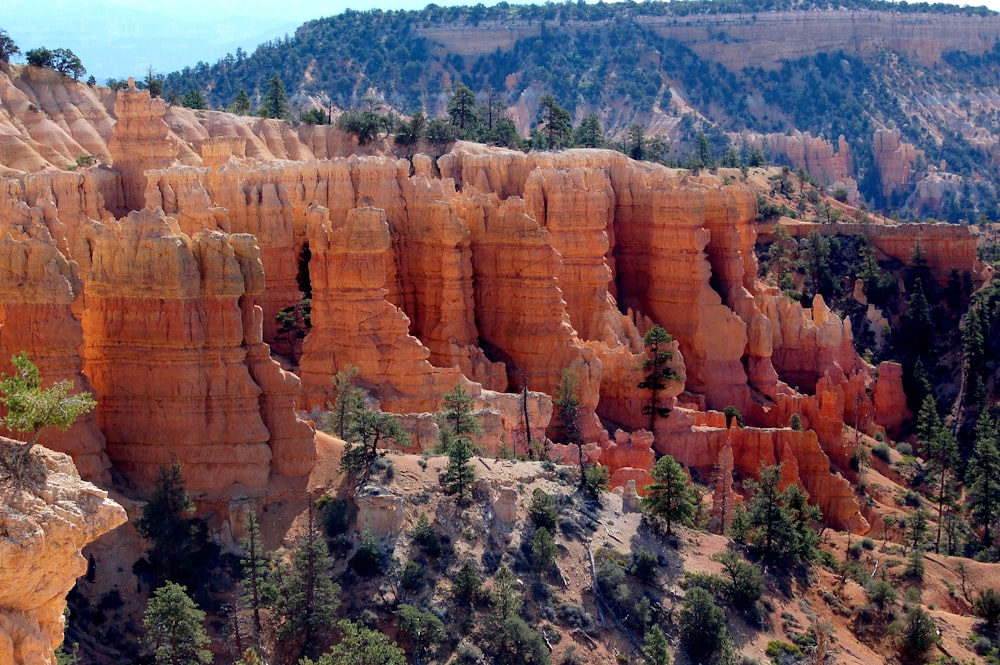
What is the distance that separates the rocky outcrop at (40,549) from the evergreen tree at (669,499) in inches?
968

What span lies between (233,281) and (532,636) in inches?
465

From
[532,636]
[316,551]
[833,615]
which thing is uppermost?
[316,551]

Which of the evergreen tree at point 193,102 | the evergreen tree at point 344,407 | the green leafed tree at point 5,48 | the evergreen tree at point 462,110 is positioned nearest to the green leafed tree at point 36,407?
the evergreen tree at point 344,407

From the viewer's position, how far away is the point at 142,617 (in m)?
31.3

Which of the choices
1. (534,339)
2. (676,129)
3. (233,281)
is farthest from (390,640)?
(676,129)

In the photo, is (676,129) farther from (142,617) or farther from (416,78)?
(142,617)

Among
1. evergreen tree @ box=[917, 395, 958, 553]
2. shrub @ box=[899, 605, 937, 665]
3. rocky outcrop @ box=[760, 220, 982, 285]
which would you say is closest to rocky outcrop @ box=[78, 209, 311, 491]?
shrub @ box=[899, 605, 937, 665]

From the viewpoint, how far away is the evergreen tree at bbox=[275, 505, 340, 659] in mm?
31234

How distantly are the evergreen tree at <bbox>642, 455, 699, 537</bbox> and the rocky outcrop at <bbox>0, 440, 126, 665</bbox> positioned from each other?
2458cm

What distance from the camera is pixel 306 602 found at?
103 ft

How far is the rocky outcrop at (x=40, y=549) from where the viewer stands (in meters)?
16.4

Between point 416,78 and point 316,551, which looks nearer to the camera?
point 316,551

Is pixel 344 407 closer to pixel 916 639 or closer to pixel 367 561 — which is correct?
pixel 367 561

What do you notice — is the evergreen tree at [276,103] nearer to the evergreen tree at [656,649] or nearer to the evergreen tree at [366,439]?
the evergreen tree at [366,439]
